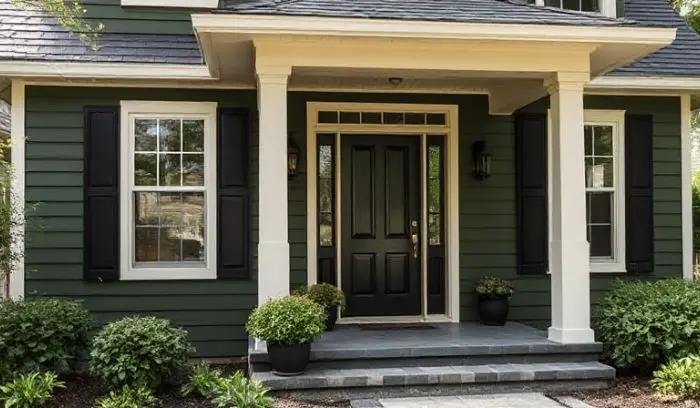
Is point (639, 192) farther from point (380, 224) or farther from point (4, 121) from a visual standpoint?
point (4, 121)

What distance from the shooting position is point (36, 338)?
16.7 ft

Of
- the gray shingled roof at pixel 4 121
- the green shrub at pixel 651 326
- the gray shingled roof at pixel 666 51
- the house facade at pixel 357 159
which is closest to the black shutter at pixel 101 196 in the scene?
the house facade at pixel 357 159

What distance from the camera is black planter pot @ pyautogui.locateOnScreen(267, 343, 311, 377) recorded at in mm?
4742

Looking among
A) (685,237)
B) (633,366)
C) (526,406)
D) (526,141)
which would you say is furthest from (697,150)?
(526,406)

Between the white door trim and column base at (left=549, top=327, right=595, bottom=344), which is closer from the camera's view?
column base at (left=549, top=327, right=595, bottom=344)

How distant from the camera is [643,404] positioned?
188 inches

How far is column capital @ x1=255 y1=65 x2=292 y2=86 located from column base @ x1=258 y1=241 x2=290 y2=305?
120cm

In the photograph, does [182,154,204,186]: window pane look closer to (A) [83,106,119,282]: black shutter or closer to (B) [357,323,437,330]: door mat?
(A) [83,106,119,282]: black shutter

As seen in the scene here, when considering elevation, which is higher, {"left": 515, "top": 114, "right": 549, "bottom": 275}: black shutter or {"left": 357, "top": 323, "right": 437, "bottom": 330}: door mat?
{"left": 515, "top": 114, "right": 549, "bottom": 275}: black shutter

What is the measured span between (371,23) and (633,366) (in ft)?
11.3

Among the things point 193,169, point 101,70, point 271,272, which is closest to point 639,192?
point 271,272

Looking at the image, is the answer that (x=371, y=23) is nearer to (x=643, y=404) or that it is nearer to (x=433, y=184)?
(x=433, y=184)

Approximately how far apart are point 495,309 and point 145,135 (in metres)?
3.66

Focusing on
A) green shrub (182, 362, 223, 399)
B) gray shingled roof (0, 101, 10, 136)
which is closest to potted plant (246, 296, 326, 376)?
green shrub (182, 362, 223, 399)
